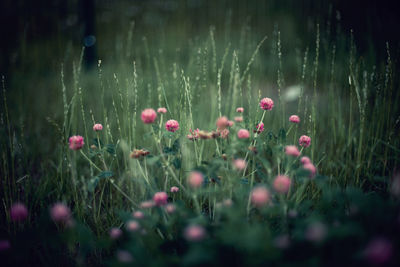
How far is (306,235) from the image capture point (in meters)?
0.61

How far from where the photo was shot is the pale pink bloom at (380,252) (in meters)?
0.51

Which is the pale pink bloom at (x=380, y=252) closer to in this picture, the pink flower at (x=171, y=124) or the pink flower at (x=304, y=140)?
the pink flower at (x=304, y=140)

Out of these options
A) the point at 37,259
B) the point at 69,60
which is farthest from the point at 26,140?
the point at 69,60

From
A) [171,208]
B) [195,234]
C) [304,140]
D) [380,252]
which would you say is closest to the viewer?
[380,252]

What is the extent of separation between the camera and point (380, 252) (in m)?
0.51

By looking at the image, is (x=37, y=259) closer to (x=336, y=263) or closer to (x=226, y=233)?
(x=226, y=233)

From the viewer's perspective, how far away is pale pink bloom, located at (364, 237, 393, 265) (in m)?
0.51

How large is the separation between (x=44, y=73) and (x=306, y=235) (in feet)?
12.3

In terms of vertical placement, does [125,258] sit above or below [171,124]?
below

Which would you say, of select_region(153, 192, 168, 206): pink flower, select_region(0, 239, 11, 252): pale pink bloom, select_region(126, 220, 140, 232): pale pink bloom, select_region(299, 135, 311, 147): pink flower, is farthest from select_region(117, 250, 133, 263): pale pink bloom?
select_region(299, 135, 311, 147): pink flower

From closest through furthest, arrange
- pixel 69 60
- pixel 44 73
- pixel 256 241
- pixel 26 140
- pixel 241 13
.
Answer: pixel 256 241
pixel 26 140
pixel 44 73
pixel 69 60
pixel 241 13

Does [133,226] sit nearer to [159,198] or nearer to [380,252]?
[159,198]

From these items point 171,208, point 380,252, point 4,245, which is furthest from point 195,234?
point 4,245

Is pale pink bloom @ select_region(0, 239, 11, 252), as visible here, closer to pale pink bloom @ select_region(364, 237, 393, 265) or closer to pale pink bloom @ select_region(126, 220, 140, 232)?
pale pink bloom @ select_region(126, 220, 140, 232)
